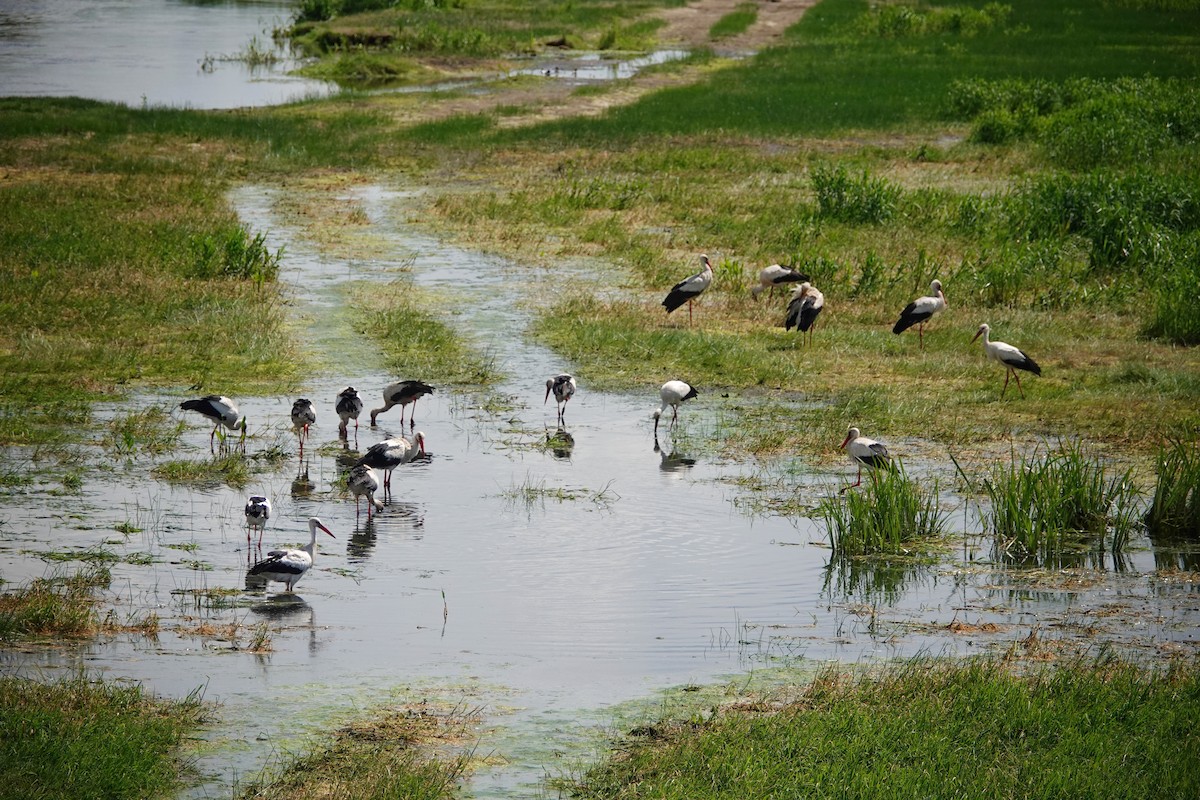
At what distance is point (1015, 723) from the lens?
8.65 meters

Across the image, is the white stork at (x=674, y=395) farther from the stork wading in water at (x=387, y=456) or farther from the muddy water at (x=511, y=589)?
the stork wading in water at (x=387, y=456)

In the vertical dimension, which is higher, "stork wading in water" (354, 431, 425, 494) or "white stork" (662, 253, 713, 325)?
"white stork" (662, 253, 713, 325)

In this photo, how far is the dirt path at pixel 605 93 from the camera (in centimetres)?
4053

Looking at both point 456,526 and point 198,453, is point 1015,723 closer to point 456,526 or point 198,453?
point 456,526

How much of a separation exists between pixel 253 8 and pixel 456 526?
7541cm

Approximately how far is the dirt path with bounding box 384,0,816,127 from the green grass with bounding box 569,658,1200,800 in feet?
101

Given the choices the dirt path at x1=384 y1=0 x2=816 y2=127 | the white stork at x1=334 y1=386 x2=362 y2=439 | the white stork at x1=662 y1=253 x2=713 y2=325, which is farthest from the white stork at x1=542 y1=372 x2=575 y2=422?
the dirt path at x1=384 y1=0 x2=816 y2=127

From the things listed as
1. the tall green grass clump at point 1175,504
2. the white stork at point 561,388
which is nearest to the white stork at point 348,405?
the white stork at point 561,388

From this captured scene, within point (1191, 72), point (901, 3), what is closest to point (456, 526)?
point (1191, 72)

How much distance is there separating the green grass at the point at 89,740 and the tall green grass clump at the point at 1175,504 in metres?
8.70

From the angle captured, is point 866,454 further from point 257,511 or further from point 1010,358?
point 257,511

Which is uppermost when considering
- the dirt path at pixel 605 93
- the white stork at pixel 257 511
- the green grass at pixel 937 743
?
the dirt path at pixel 605 93

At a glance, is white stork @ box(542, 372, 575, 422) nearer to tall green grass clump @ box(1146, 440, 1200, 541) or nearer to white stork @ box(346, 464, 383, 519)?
white stork @ box(346, 464, 383, 519)

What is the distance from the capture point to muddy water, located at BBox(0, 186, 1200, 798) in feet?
30.6
